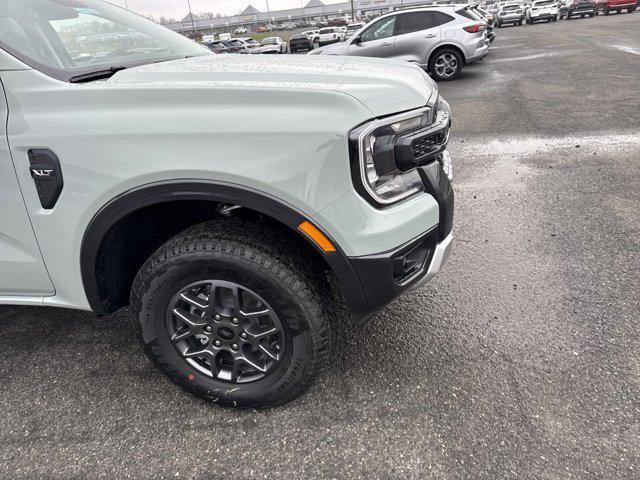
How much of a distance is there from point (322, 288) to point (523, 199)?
118 inches

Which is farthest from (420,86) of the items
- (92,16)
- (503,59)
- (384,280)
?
(503,59)

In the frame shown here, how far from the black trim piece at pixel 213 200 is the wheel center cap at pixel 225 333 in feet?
1.75

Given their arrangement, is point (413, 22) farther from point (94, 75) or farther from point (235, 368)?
point (235, 368)

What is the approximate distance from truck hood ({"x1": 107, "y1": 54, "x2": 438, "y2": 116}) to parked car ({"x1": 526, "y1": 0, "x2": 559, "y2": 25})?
3488 centimetres

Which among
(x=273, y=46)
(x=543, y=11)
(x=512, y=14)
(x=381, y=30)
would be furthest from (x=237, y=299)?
(x=543, y=11)

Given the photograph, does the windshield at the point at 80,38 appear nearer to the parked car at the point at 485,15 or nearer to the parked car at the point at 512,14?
the parked car at the point at 485,15

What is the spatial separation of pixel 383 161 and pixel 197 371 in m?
1.25

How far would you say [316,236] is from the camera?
1814 mm

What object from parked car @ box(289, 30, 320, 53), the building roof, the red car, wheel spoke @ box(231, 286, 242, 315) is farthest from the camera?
the building roof

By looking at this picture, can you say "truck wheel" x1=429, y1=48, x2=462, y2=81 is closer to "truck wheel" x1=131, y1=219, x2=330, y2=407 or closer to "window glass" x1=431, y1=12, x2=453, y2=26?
"window glass" x1=431, y1=12, x2=453, y2=26

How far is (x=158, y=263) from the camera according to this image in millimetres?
1991

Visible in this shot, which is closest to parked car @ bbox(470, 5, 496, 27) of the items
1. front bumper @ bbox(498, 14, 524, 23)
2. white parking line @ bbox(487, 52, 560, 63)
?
white parking line @ bbox(487, 52, 560, 63)

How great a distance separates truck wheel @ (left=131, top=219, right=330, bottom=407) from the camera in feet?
6.29

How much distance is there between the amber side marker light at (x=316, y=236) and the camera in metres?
1.80
